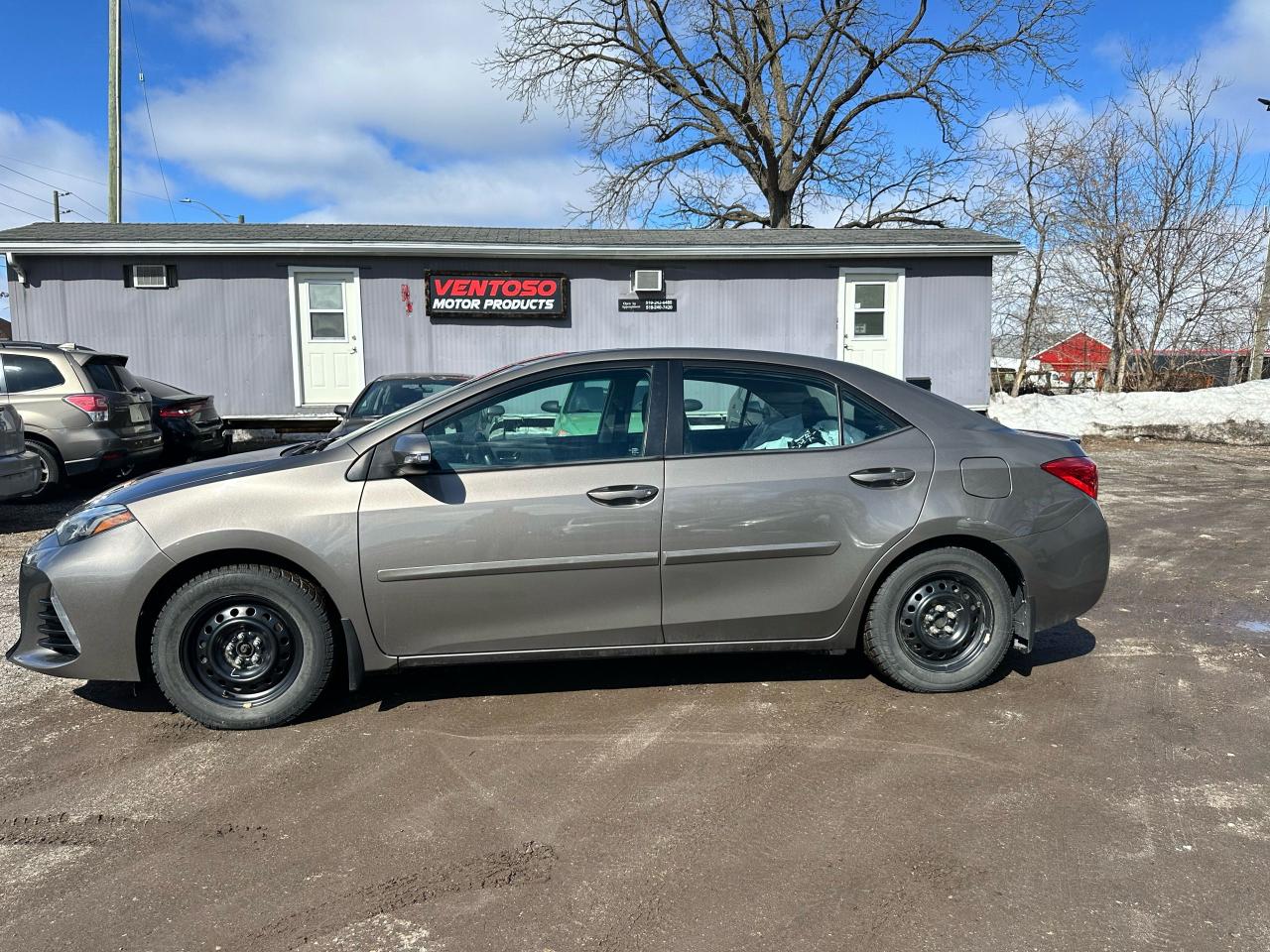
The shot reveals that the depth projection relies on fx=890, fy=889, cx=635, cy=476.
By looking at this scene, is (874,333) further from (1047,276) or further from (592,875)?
(592,875)

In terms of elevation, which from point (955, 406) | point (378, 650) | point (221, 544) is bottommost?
point (378, 650)

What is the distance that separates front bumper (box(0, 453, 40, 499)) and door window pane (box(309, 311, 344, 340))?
6.54 meters

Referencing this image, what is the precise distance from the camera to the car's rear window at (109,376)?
9188mm

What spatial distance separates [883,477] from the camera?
12.9 feet

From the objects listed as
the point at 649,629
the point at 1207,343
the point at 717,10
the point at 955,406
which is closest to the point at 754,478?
the point at 649,629

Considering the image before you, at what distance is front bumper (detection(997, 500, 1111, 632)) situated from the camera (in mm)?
3994

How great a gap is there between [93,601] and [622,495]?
216 centimetres

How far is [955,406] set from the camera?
167 inches

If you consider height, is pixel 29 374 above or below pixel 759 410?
above

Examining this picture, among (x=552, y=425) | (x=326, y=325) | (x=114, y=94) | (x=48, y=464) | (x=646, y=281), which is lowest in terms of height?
(x=48, y=464)

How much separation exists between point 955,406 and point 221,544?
3.32 meters

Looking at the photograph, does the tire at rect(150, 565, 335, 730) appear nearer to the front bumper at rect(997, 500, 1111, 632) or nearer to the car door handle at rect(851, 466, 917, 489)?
the car door handle at rect(851, 466, 917, 489)

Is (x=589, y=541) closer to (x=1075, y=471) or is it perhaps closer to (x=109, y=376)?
(x=1075, y=471)

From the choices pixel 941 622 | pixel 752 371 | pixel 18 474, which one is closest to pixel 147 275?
pixel 18 474
